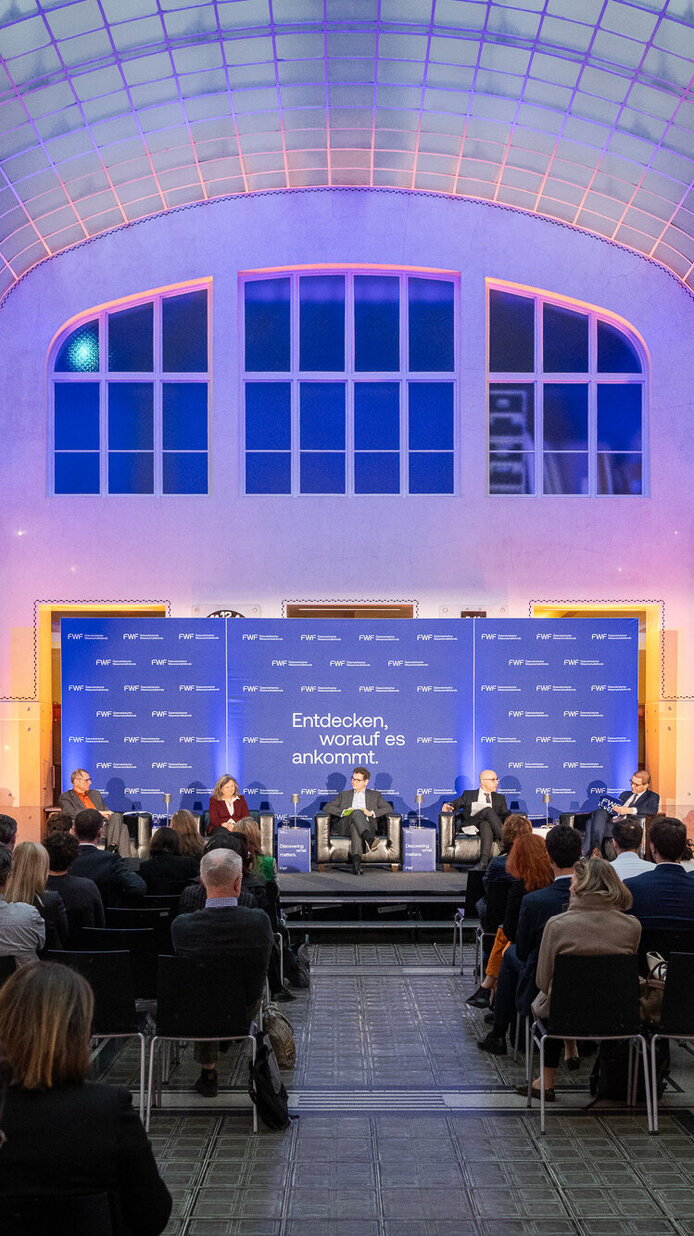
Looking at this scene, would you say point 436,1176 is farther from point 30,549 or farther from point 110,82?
point 110,82

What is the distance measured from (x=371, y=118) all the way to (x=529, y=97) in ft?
6.90

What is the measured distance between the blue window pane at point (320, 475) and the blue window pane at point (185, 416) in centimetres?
143

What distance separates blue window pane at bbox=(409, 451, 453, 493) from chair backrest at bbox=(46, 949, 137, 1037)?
36.7 ft

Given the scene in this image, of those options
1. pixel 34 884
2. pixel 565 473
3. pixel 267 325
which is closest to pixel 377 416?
pixel 267 325

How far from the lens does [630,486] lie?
52.3 feet

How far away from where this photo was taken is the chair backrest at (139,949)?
6050mm

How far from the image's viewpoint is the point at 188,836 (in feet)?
26.2

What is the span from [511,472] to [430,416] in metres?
1.38

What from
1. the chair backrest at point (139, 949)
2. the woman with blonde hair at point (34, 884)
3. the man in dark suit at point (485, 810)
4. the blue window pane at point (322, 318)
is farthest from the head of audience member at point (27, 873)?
the blue window pane at point (322, 318)

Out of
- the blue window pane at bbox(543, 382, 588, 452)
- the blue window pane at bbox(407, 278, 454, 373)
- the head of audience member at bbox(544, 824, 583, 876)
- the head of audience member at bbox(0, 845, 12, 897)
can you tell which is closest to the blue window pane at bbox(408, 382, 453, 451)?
the blue window pane at bbox(407, 278, 454, 373)

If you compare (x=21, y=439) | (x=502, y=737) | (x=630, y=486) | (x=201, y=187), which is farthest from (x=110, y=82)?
(x=502, y=737)

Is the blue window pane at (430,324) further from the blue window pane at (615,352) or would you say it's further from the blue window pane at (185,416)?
the blue window pane at (185,416)

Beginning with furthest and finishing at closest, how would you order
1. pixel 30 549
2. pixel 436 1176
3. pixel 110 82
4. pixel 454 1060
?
pixel 30 549 < pixel 110 82 < pixel 454 1060 < pixel 436 1176

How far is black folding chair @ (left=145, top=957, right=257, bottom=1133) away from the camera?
546cm
